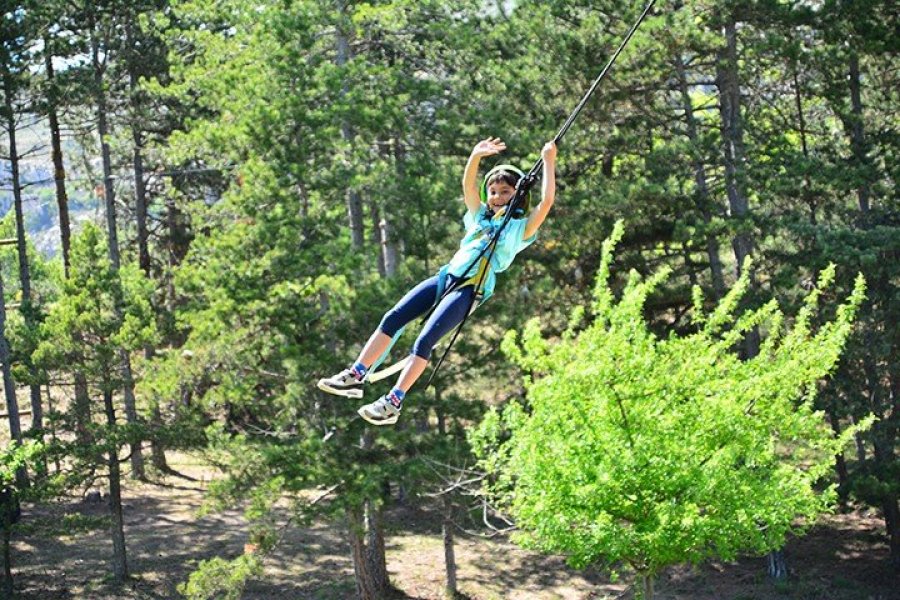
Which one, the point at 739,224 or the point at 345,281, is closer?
the point at 345,281

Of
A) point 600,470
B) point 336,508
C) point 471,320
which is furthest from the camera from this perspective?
point 471,320

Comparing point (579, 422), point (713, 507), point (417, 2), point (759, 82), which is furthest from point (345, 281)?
point (759, 82)

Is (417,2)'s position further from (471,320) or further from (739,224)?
(739,224)

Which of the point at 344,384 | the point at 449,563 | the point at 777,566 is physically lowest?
the point at 777,566

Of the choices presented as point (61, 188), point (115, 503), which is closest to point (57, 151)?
point (61, 188)

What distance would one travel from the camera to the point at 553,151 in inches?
256

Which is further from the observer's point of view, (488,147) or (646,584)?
(646,584)

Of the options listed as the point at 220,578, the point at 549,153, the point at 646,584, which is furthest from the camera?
the point at 220,578

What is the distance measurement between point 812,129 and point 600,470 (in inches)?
544

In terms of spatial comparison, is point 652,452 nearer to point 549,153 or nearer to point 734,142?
point 549,153

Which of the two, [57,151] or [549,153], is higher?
[57,151]

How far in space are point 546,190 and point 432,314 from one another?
3.33 feet

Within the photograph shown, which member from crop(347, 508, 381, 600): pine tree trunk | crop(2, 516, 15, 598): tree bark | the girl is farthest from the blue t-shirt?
crop(2, 516, 15, 598): tree bark

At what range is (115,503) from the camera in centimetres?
2088
